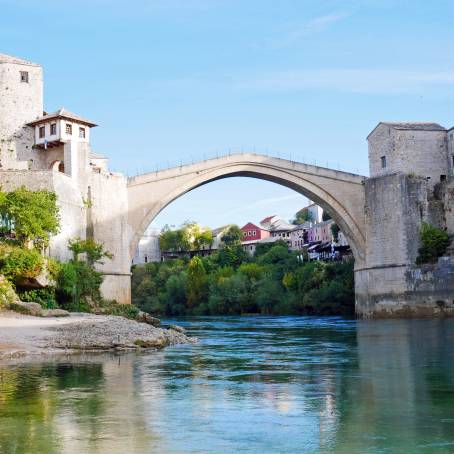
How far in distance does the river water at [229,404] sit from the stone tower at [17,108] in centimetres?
1688

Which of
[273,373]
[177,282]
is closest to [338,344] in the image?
[273,373]

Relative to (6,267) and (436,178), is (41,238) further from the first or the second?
(436,178)

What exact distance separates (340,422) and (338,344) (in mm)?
11881

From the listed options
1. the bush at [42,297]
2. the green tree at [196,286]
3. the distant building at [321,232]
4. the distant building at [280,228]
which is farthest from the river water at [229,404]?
the distant building at [280,228]

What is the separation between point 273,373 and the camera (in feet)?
43.9

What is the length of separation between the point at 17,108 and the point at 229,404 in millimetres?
24199

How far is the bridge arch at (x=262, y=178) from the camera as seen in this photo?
34.7 metres

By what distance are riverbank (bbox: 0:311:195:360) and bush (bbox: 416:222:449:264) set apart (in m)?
18.6

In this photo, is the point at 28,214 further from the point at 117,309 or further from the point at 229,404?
the point at 229,404


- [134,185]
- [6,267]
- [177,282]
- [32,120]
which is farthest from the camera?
[177,282]

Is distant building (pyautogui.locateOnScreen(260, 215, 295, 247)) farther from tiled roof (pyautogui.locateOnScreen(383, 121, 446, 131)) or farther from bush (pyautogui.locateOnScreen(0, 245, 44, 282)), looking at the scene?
bush (pyautogui.locateOnScreen(0, 245, 44, 282))

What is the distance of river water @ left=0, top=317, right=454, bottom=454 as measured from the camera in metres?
7.84

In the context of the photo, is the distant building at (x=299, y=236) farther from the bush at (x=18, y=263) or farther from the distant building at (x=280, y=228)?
the bush at (x=18, y=263)

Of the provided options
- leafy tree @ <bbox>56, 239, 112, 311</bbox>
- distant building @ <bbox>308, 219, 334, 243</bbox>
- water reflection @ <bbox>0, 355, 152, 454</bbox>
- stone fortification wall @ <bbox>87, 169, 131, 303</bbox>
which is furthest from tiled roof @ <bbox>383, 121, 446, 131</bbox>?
distant building @ <bbox>308, 219, 334, 243</bbox>
